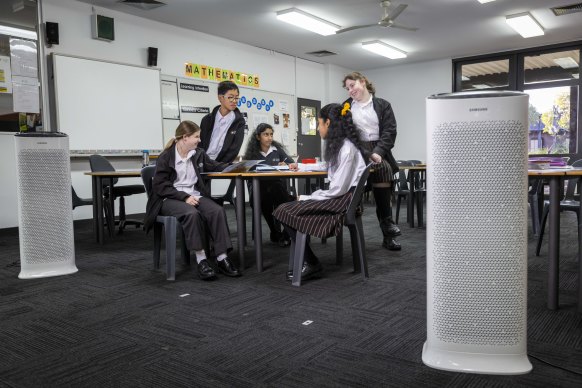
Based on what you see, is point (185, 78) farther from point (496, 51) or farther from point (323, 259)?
point (496, 51)

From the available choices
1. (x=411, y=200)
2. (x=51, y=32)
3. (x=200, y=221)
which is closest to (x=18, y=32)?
(x=51, y=32)

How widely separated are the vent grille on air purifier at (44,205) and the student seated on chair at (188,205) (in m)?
0.60

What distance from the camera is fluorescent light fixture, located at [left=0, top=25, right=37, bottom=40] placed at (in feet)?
15.5

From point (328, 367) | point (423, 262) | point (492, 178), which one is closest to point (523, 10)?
point (423, 262)

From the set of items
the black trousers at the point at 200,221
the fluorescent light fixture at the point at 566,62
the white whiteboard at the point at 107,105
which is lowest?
the black trousers at the point at 200,221

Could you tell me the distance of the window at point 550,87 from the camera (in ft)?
25.2

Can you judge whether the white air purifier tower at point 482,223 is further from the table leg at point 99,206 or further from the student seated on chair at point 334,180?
the table leg at point 99,206

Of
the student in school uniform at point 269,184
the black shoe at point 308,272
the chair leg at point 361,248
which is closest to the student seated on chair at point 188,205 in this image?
the black shoe at point 308,272

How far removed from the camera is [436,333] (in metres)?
1.46

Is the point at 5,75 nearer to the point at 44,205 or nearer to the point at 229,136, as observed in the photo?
the point at 44,205

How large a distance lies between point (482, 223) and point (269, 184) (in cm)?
260

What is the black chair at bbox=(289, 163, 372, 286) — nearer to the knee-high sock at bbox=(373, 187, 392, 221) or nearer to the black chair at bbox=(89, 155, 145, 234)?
the knee-high sock at bbox=(373, 187, 392, 221)

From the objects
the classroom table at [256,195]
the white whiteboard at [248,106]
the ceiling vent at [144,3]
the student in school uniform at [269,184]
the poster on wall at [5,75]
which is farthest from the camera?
the white whiteboard at [248,106]

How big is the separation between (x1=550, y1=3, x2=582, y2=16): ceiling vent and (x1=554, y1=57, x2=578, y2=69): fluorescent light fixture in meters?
2.10
